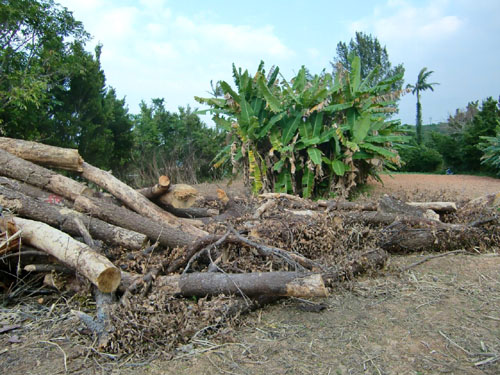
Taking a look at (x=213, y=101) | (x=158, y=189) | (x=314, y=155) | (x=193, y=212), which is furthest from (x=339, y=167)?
(x=158, y=189)

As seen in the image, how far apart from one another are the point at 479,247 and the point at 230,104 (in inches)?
249

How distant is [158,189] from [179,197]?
1.00ft

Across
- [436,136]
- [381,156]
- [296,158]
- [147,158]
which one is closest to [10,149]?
[296,158]

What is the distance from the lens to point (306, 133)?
8.62 m

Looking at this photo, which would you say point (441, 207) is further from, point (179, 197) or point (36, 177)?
point (36, 177)

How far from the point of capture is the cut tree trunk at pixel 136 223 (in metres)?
3.87

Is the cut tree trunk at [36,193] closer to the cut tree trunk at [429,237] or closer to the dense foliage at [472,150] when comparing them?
the cut tree trunk at [429,237]

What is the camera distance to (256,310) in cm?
311

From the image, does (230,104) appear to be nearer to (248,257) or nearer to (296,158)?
(296,158)

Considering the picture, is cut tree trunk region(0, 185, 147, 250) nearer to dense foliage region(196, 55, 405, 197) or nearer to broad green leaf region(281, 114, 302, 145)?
dense foliage region(196, 55, 405, 197)

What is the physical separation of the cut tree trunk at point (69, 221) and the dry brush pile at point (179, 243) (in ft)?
0.04

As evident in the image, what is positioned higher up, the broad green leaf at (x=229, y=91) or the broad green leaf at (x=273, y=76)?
the broad green leaf at (x=273, y=76)

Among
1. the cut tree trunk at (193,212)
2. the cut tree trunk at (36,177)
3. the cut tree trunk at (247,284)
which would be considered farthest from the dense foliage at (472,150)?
the cut tree trunk at (36,177)

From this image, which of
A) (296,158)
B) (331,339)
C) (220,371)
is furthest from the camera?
(296,158)
